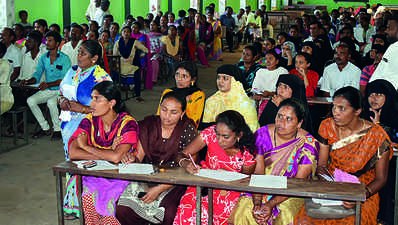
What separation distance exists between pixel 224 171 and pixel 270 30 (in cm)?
1556

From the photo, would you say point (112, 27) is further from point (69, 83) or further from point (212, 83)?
point (69, 83)

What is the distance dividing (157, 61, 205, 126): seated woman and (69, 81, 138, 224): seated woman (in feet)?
2.98

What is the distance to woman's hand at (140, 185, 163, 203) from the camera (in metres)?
3.31

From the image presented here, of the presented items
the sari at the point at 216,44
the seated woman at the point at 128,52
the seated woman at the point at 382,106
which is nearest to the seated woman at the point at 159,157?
the seated woman at the point at 382,106

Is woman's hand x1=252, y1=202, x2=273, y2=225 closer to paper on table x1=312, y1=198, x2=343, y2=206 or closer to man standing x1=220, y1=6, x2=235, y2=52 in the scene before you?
paper on table x1=312, y1=198, x2=343, y2=206

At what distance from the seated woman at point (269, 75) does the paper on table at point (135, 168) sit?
2.91m

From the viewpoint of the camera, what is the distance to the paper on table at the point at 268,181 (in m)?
2.88

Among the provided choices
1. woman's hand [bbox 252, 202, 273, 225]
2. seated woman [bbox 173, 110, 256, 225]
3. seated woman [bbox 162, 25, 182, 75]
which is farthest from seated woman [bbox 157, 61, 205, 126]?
seated woman [bbox 162, 25, 182, 75]

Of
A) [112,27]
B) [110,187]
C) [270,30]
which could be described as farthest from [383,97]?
[270,30]

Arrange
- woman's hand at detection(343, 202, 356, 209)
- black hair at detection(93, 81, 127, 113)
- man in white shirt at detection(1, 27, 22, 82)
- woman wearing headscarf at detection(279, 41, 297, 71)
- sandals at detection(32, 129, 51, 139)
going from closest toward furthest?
woman's hand at detection(343, 202, 356, 209)
black hair at detection(93, 81, 127, 113)
sandals at detection(32, 129, 51, 139)
man in white shirt at detection(1, 27, 22, 82)
woman wearing headscarf at detection(279, 41, 297, 71)

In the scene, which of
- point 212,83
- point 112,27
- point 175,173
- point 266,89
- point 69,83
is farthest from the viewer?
point 212,83

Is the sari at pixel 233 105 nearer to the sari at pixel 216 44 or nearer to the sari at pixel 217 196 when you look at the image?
the sari at pixel 217 196

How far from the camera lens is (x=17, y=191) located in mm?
4680

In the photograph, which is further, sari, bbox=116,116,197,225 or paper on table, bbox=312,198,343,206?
sari, bbox=116,116,197,225
